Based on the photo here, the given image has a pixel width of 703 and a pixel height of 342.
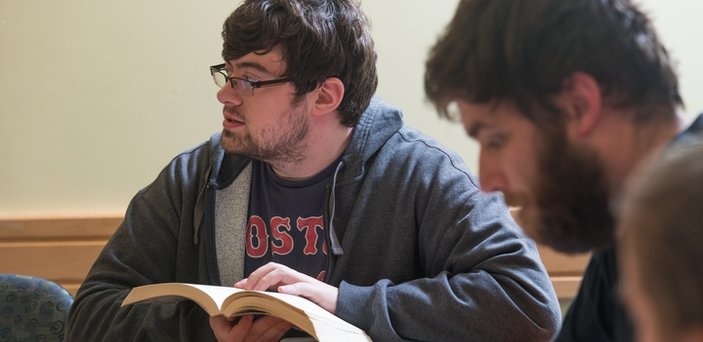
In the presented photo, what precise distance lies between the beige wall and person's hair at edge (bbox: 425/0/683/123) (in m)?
1.34

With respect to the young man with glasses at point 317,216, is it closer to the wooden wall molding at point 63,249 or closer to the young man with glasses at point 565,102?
the young man with glasses at point 565,102

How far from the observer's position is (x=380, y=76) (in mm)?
2348

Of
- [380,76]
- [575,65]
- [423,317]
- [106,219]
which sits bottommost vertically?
[106,219]

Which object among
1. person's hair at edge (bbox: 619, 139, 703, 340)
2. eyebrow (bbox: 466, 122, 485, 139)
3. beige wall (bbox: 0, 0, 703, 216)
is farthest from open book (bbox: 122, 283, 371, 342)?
beige wall (bbox: 0, 0, 703, 216)

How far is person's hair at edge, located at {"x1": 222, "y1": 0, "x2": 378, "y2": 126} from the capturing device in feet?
5.62

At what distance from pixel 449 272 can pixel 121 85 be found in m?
1.19

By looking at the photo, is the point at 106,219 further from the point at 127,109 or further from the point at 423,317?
the point at 423,317

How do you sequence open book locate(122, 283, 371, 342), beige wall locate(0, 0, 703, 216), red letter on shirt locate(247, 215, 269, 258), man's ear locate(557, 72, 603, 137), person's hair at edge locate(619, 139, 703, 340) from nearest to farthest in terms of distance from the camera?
person's hair at edge locate(619, 139, 703, 340) → man's ear locate(557, 72, 603, 137) → open book locate(122, 283, 371, 342) → red letter on shirt locate(247, 215, 269, 258) → beige wall locate(0, 0, 703, 216)

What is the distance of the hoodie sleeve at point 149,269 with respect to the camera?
5.30ft

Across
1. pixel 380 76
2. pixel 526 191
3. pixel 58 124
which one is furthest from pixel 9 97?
pixel 526 191

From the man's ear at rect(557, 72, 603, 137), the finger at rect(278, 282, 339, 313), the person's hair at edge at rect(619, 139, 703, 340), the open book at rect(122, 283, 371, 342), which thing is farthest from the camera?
the finger at rect(278, 282, 339, 313)

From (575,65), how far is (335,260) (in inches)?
31.2

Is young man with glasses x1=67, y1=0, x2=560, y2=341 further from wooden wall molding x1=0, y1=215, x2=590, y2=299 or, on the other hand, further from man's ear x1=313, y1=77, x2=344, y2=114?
wooden wall molding x1=0, y1=215, x2=590, y2=299

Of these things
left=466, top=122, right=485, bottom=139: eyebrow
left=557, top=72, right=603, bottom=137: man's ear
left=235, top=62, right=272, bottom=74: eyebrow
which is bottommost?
left=235, top=62, right=272, bottom=74: eyebrow
